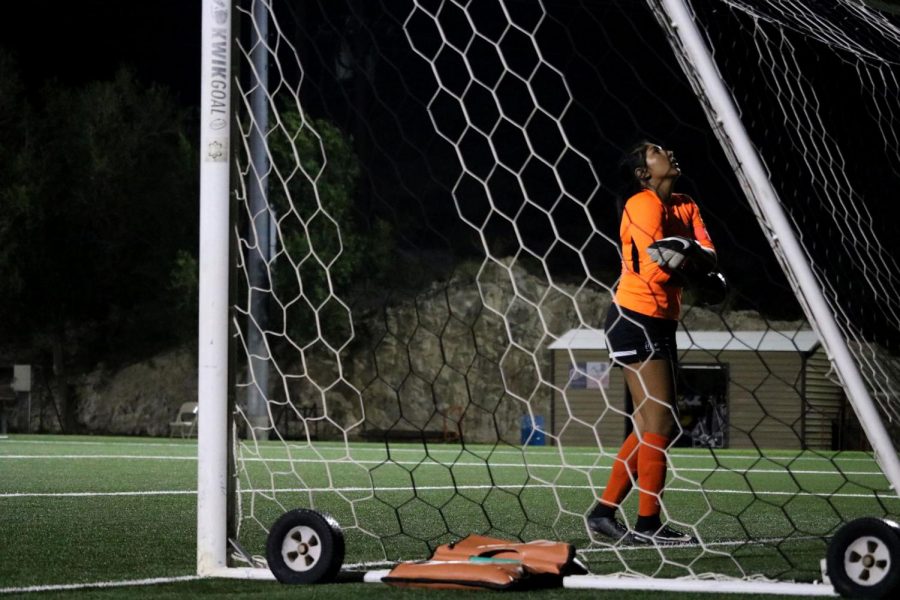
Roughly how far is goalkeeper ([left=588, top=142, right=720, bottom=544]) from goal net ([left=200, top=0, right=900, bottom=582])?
21 cm

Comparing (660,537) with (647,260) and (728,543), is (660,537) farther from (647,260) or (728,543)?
(647,260)

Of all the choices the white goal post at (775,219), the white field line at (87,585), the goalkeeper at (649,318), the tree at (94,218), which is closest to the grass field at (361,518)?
the white field line at (87,585)

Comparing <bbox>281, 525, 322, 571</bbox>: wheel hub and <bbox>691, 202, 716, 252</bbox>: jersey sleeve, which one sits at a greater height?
<bbox>691, 202, 716, 252</bbox>: jersey sleeve

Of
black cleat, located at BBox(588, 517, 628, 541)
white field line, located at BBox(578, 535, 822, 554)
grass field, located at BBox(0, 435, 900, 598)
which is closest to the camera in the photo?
grass field, located at BBox(0, 435, 900, 598)

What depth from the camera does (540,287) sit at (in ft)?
124

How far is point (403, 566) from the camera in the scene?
12.2ft

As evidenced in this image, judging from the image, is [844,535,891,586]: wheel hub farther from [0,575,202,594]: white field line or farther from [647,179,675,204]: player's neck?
[647,179,675,204]: player's neck

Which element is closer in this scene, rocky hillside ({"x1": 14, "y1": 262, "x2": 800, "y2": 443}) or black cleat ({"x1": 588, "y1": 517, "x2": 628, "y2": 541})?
black cleat ({"x1": 588, "y1": 517, "x2": 628, "y2": 541})

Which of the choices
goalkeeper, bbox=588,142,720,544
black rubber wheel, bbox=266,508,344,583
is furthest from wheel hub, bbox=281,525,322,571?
goalkeeper, bbox=588,142,720,544

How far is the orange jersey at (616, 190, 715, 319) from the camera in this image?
17.3 feet

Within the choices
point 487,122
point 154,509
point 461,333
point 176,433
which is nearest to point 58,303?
point 176,433

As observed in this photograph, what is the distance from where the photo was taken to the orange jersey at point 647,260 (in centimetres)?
527

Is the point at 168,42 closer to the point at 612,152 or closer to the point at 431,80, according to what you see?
the point at 431,80

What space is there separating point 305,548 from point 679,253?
1849mm
